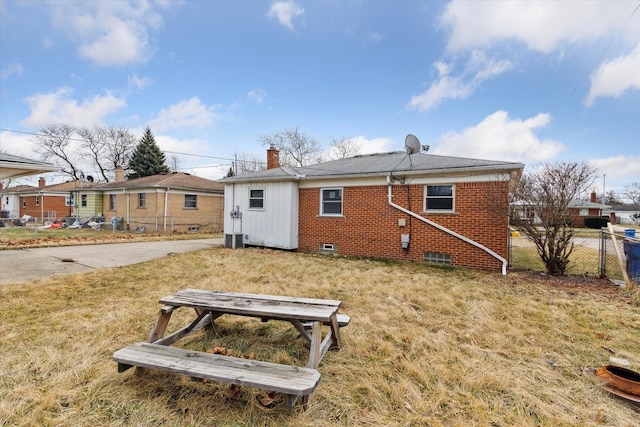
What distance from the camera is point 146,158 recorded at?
35.2 m

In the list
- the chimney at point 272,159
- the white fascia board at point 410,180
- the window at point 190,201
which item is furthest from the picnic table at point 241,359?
the window at point 190,201

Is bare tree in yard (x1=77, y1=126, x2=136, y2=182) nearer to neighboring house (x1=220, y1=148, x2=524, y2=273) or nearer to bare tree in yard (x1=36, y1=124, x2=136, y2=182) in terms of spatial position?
bare tree in yard (x1=36, y1=124, x2=136, y2=182)

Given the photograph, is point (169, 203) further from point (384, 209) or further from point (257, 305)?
point (257, 305)

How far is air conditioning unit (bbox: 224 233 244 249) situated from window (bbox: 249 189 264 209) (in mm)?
1255

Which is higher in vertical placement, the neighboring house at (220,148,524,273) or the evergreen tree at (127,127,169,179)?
the evergreen tree at (127,127,169,179)

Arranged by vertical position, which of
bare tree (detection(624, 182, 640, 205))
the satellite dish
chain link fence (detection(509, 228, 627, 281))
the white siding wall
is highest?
bare tree (detection(624, 182, 640, 205))

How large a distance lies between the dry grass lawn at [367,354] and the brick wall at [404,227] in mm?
2191

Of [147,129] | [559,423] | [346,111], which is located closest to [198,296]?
[559,423]

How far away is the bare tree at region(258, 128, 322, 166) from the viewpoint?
35656mm

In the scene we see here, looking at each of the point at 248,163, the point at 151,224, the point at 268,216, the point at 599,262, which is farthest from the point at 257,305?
the point at 248,163

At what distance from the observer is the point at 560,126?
42.1 feet

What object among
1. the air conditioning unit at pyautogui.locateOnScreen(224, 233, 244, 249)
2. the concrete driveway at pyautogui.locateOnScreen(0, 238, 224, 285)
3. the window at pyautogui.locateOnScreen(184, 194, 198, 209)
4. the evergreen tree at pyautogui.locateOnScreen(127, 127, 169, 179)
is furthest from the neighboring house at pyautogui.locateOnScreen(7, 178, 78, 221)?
the air conditioning unit at pyautogui.locateOnScreen(224, 233, 244, 249)

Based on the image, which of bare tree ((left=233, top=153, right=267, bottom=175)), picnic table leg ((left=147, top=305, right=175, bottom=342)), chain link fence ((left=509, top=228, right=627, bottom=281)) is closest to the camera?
picnic table leg ((left=147, top=305, right=175, bottom=342))

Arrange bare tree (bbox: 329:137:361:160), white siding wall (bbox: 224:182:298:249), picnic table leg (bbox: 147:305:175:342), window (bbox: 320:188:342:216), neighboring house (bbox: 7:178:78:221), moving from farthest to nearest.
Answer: bare tree (bbox: 329:137:361:160) < neighboring house (bbox: 7:178:78:221) < white siding wall (bbox: 224:182:298:249) < window (bbox: 320:188:342:216) < picnic table leg (bbox: 147:305:175:342)
